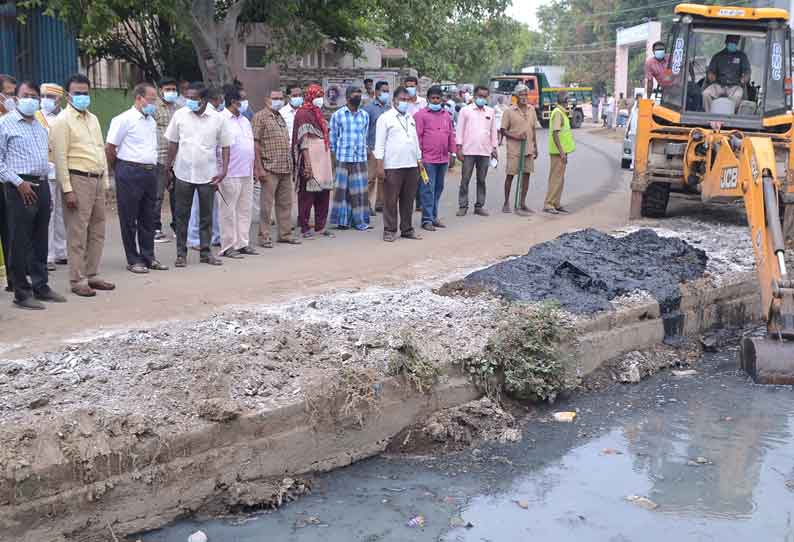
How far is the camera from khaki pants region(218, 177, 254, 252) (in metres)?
9.44

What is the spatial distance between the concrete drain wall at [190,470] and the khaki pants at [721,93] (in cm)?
711

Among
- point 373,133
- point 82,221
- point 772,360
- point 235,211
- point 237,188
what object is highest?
point 373,133

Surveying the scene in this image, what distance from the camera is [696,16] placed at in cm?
1180

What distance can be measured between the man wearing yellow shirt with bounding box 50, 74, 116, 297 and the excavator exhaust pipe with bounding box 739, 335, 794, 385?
518 cm

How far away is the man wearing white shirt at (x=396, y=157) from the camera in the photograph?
1052cm

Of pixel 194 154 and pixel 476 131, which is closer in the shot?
pixel 194 154

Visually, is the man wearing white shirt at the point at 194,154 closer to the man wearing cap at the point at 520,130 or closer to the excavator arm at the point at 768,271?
the excavator arm at the point at 768,271

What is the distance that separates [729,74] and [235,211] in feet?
21.9

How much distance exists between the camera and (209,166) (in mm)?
8812

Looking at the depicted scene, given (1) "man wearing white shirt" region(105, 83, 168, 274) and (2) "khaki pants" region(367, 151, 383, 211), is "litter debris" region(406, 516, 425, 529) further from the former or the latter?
(2) "khaki pants" region(367, 151, 383, 211)

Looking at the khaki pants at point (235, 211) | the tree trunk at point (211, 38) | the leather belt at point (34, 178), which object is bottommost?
the khaki pants at point (235, 211)

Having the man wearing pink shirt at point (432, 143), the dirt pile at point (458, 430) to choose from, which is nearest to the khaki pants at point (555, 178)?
the man wearing pink shirt at point (432, 143)

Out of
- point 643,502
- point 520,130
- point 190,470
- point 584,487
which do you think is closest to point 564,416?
point 584,487

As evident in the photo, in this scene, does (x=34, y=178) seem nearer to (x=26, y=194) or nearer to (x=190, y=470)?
(x=26, y=194)
